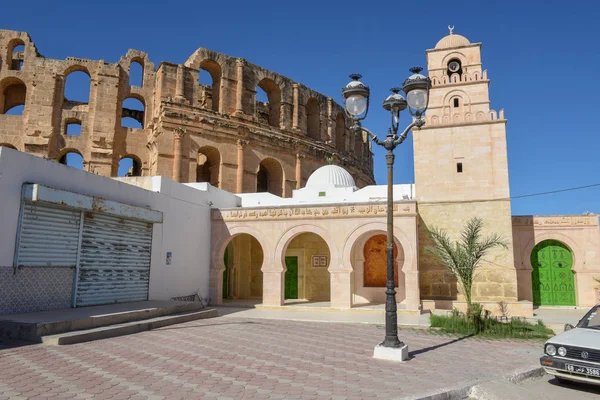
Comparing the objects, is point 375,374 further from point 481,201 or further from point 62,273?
point 481,201

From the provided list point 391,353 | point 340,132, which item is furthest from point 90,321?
point 340,132

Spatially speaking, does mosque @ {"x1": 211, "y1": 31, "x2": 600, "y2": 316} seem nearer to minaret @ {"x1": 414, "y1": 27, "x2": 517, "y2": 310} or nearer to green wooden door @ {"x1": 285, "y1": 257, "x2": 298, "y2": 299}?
minaret @ {"x1": 414, "y1": 27, "x2": 517, "y2": 310}

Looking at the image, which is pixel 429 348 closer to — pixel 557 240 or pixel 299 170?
pixel 557 240

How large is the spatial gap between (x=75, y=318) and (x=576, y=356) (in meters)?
9.08

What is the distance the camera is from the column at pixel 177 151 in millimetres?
22609

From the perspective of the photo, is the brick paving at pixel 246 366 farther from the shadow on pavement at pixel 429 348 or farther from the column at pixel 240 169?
the column at pixel 240 169

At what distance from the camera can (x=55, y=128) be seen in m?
23.6

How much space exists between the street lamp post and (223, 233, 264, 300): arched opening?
43.7ft

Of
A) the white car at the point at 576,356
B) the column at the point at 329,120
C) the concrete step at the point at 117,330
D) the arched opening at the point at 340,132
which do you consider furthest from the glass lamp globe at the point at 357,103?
the arched opening at the point at 340,132

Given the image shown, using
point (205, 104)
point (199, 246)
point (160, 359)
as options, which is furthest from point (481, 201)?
point (205, 104)

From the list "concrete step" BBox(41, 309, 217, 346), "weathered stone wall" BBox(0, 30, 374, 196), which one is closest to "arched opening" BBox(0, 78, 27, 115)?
"weathered stone wall" BBox(0, 30, 374, 196)

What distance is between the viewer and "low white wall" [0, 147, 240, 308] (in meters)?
9.16


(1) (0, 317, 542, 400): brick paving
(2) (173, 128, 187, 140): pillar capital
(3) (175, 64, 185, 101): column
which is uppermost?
(3) (175, 64, 185, 101): column

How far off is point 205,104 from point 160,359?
22171 millimetres
